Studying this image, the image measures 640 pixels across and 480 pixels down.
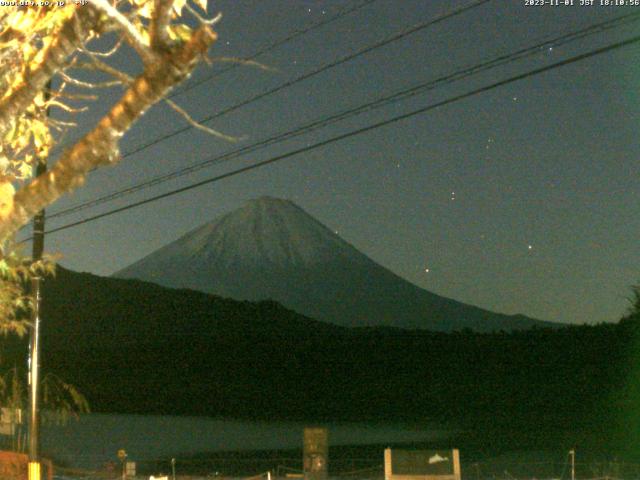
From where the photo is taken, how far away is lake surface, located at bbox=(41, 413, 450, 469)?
1991 inches

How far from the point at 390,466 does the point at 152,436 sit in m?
44.9

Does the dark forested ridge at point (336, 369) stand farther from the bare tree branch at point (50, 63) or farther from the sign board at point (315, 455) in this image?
the bare tree branch at point (50, 63)

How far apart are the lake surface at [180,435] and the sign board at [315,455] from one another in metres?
24.4

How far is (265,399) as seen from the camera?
276 ft

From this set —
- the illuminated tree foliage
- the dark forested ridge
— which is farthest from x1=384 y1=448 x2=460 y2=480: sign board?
the dark forested ridge

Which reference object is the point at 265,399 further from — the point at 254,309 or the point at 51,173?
the point at 51,173

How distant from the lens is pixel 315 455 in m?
19.0

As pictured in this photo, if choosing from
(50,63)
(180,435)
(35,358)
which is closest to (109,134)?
(50,63)

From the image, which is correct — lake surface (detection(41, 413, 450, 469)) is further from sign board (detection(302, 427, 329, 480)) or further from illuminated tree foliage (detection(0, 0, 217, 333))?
illuminated tree foliage (detection(0, 0, 217, 333))

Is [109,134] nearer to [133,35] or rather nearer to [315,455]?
[133,35]

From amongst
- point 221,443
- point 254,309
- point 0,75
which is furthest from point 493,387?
point 0,75

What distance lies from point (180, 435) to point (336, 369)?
34.4 m

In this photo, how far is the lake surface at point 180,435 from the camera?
166 feet

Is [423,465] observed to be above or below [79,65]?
below
